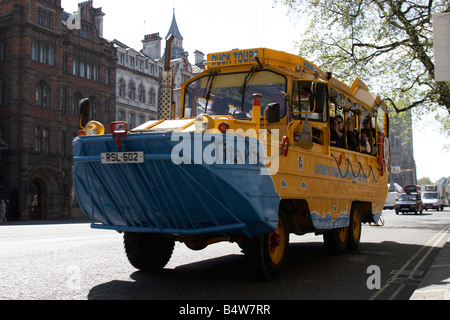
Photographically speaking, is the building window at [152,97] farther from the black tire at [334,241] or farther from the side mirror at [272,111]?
the side mirror at [272,111]

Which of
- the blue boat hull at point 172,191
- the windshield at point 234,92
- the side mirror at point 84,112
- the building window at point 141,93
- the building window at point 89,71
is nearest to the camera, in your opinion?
the blue boat hull at point 172,191

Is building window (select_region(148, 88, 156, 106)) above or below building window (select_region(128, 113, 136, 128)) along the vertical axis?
above

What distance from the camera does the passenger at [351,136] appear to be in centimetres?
981

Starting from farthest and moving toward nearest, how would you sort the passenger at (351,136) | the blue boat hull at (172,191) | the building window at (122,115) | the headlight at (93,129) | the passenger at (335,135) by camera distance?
1. the building window at (122,115)
2. the passenger at (351,136)
3. the passenger at (335,135)
4. the headlight at (93,129)
5. the blue boat hull at (172,191)

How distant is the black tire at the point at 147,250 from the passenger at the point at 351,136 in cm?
411

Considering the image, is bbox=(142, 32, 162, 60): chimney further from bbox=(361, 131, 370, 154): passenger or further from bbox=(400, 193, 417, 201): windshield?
bbox=(361, 131, 370, 154): passenger

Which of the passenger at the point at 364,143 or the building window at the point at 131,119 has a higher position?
the building window at the point at 131,119

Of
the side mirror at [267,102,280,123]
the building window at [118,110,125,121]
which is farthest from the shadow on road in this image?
the building window at [118,110,125,121]

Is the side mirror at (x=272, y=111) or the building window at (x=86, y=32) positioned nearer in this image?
the side mirror at (x=272, y=111)

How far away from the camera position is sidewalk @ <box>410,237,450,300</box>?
552cm

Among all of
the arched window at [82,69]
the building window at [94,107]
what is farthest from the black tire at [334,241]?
the arched window at [82,69]

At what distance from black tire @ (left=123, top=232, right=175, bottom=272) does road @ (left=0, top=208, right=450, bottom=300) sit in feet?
0.59

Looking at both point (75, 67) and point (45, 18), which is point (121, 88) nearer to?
point (75, 67)
